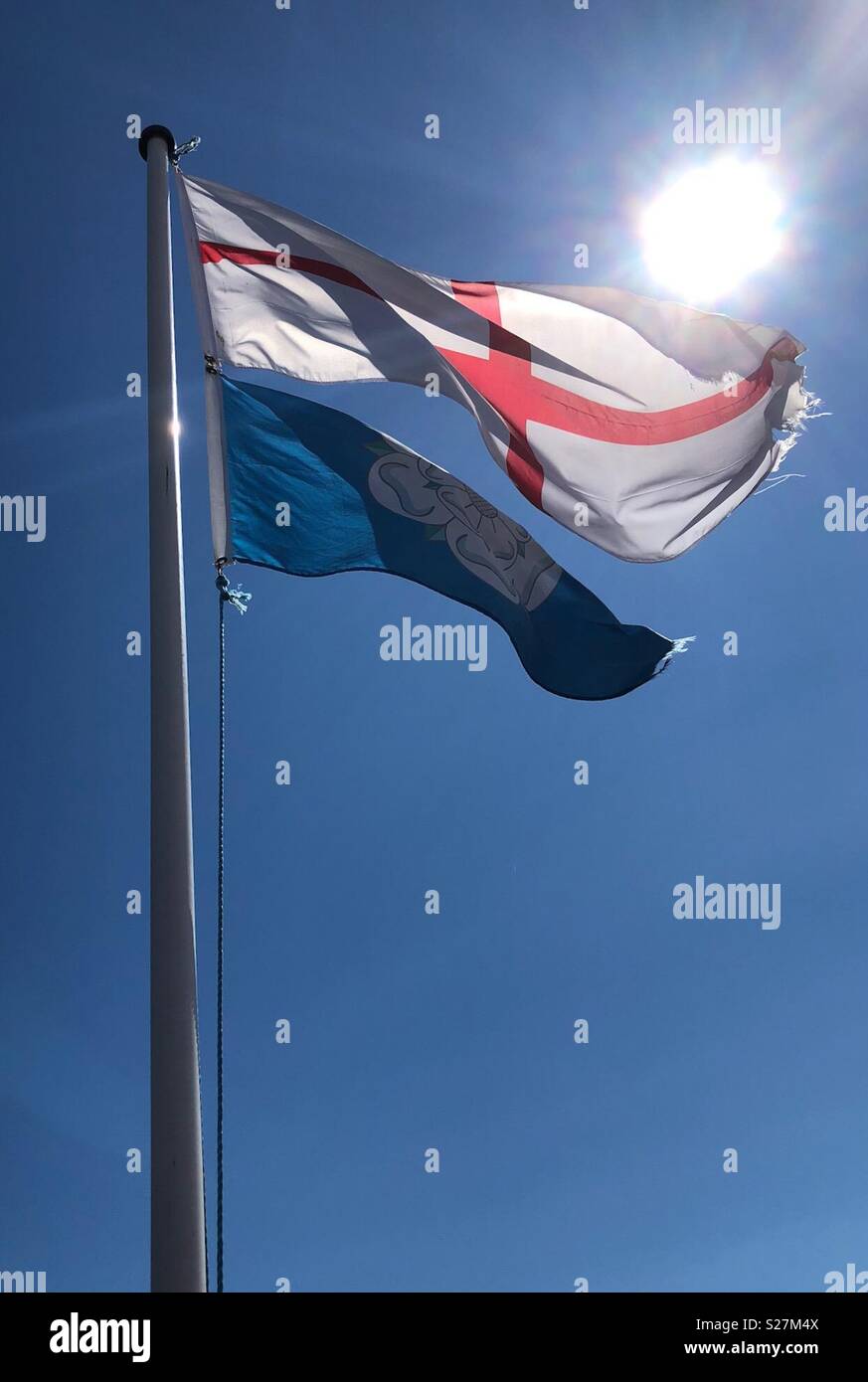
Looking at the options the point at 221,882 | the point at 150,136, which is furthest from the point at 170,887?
the point at 150,136

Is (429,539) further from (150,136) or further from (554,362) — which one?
(150,136)

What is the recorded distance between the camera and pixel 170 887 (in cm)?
732

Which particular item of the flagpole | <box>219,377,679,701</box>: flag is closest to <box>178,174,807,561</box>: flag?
<box>219,377,679,701</box>: flag

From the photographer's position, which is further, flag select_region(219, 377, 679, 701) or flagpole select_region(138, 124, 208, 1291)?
Result: flag select_region(219, 377, 679, 701)

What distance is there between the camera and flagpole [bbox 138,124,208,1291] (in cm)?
679

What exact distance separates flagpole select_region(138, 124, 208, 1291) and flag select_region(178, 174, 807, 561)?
67.1 inches

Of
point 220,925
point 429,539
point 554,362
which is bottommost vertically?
point 220,925

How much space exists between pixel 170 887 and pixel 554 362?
6186 millimetres

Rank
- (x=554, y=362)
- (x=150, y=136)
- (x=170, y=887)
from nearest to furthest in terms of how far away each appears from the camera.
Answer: (x=170, y=887)
(x=150, y=136)
(x=554, y=362)

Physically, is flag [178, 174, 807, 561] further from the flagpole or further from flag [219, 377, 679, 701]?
the flagpole

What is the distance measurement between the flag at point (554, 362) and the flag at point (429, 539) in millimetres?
465

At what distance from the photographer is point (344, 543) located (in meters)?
10.4
